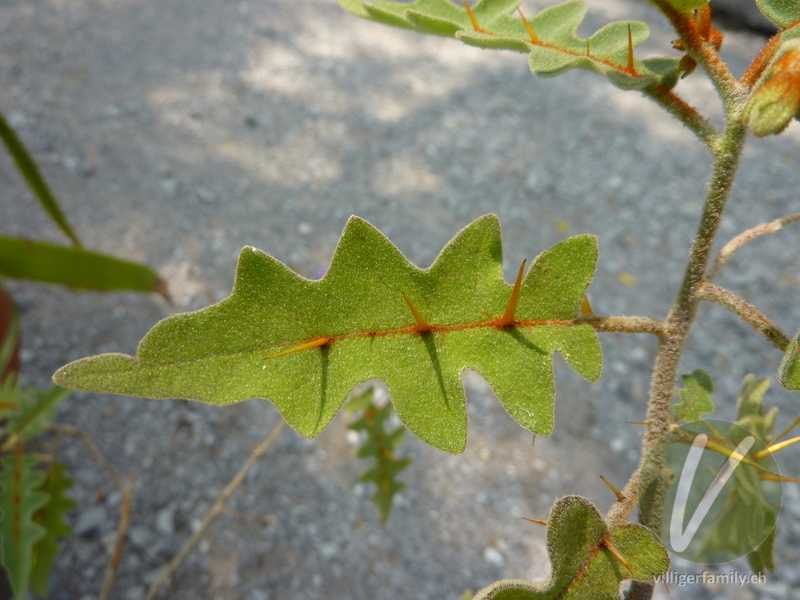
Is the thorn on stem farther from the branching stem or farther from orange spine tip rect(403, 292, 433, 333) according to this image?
the branching stem

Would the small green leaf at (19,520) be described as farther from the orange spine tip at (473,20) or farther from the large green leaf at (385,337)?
the orange spine tip at (473,20)

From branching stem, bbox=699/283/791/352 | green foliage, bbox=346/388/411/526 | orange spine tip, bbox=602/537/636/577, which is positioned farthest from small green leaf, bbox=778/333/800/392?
green foliage, bbox=346/388/411/526

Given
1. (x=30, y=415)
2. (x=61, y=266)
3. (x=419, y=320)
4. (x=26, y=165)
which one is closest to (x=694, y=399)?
(x=419, y=320)

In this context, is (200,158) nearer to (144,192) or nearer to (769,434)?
(144,192)

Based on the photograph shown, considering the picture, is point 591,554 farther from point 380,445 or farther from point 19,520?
point 19,520

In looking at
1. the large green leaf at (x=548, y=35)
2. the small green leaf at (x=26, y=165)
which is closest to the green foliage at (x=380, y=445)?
the large green leaf at (x=548, y=35)

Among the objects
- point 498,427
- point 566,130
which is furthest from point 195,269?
point 566,130
